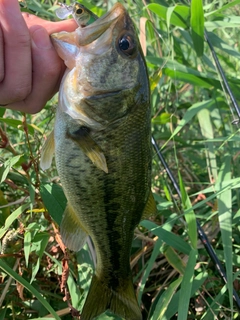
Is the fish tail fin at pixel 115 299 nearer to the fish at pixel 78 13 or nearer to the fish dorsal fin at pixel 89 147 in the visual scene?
the fish dorsal fin at pixel 89 147

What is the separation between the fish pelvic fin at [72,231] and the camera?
1.90 meters

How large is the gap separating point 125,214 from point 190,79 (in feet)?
4.23

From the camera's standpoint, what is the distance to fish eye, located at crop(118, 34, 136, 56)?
5.65 ft

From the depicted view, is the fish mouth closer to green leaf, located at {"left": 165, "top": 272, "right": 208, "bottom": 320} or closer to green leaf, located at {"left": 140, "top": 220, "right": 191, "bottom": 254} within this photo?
green leaf, located at {"left": 140, "top": 220, "right": 191, "bottom": 254}

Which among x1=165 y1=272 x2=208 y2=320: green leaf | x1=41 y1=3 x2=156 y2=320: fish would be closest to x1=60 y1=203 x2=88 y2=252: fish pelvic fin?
x1=41 y1=3 x2=156 y2=320: fish

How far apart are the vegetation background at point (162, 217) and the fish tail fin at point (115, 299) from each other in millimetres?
132

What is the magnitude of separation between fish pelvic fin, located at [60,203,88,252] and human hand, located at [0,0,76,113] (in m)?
0.47

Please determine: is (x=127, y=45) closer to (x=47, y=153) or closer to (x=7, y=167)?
(x=47, y=153)

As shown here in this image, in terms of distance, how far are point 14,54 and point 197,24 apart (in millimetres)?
1268

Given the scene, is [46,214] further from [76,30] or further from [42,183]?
[76,30]

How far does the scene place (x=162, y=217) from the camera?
2768 millimetres

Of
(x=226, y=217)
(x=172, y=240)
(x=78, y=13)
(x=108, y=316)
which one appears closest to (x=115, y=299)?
(x=108, y=316)

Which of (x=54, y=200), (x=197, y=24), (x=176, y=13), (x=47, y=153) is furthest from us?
(x=176, y=13)

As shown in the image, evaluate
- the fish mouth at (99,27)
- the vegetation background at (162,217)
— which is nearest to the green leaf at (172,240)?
the vegetation background at (162,217)
